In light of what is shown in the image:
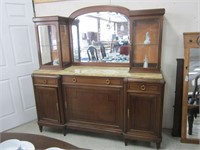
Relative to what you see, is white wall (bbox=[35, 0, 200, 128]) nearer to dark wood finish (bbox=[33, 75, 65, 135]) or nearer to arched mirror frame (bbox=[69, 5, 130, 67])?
arched mirror frame (bbox=[69, 5, 130, 67])

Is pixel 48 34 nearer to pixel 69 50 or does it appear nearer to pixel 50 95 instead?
pixel 69 50

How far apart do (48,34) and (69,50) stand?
0.40m

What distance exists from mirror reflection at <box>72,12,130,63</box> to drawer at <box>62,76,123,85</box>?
1.66ft

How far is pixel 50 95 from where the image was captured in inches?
99.0

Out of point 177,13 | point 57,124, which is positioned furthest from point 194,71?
point 57,124

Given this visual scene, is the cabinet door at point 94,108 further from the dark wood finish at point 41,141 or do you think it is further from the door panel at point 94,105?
the dark wood finish at point 41,141

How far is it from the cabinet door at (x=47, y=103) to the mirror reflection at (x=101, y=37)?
Answer: 2.31 feet

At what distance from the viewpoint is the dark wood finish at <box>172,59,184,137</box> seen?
2.29 metres

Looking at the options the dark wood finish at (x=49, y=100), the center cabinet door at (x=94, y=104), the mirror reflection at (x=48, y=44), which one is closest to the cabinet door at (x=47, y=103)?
the dark wood finish at (x=49, y=100)

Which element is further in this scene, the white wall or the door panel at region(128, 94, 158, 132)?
the white wall

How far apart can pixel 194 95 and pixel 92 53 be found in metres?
1.57

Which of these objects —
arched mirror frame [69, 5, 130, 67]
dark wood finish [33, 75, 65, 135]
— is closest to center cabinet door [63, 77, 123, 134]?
dark wood finish [33, 75, 65, 135]

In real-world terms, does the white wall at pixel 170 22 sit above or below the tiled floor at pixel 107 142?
above

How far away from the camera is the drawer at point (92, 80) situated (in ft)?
7.25
